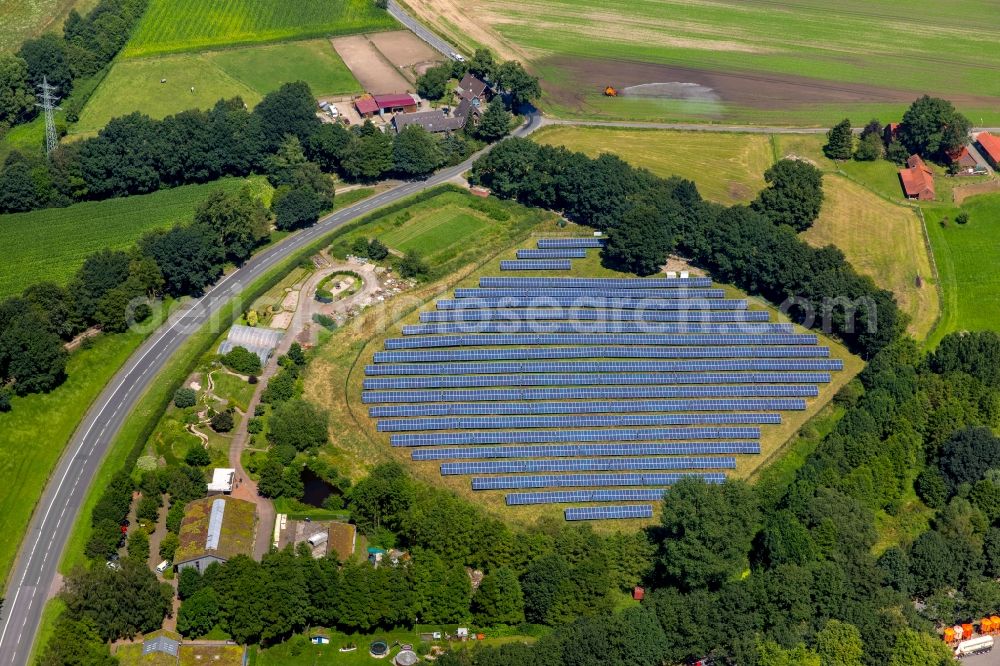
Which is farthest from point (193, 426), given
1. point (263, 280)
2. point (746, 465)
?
point (746, 465)

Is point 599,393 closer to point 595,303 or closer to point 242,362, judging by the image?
point 595,303

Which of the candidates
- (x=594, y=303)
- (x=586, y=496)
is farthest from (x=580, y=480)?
(x=594, y=303)

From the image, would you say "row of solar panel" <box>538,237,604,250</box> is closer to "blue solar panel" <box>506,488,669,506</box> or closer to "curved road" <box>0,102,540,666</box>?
"curved road" <box>0,102,540,666</box>

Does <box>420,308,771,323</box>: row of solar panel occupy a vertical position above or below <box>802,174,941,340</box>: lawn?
below

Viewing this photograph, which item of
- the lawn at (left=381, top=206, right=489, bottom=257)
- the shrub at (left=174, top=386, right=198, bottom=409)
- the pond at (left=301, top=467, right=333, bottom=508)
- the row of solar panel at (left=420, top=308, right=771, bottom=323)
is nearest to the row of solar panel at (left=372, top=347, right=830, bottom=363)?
the row of solar panel at (left=420, top=308, right=771, bottom=323)

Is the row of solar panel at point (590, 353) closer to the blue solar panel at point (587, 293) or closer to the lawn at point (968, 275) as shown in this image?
the blue solar panel at point (587, 293)

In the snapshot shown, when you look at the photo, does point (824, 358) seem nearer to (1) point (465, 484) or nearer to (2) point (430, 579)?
(1) point (465, 484)

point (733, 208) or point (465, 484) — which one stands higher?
point (733, 208)
